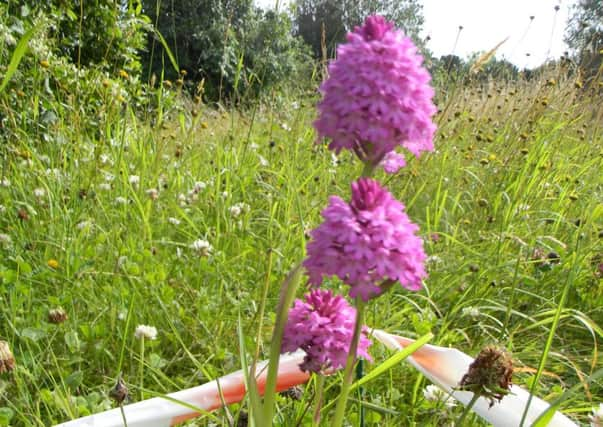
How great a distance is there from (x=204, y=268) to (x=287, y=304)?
1.09m

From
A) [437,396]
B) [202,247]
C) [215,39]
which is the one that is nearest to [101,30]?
[202,247]

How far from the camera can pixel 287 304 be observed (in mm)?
615

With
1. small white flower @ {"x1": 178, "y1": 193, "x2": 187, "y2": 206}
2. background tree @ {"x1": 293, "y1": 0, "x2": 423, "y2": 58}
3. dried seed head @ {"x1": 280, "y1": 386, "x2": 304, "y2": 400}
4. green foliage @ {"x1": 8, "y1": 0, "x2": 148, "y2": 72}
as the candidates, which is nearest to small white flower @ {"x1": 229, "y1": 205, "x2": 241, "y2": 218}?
small white flower @ {"x1": 178, "y1": 193, "x2": 187, "y2": 206}

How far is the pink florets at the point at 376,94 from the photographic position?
1.82 feet

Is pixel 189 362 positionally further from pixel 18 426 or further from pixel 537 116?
pixel 537 116

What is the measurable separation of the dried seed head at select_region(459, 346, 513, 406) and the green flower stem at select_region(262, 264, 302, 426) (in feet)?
1.06

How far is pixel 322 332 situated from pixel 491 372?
0.86 ft

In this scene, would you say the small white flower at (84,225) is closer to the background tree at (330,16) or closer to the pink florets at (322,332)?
the pink florets at (322,332)

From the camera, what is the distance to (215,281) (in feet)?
5.62

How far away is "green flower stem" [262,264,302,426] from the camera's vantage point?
0.61 metres

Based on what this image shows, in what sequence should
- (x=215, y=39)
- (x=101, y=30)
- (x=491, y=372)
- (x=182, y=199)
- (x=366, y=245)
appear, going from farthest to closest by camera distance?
(x=215, y=39)
(x=101, y=30)
(x=182, y=199)
(x=491, y=372)
(x=366, y=245)

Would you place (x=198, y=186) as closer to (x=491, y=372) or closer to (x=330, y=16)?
(x=491, y=372)

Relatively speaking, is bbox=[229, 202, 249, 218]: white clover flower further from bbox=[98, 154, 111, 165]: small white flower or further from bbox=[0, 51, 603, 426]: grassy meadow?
bbox=[98, 154, 111, 165]: small white flower

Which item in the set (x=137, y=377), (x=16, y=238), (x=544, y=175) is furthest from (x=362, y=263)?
(x=544, y=175)
